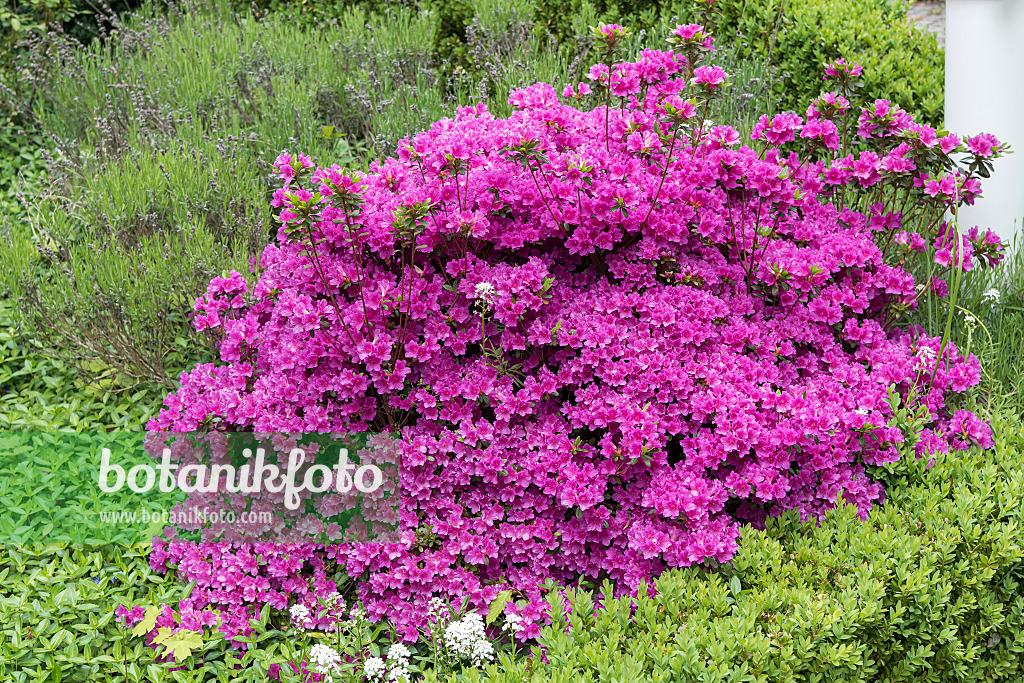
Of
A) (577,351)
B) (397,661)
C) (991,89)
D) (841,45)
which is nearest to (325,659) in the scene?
(397,661)

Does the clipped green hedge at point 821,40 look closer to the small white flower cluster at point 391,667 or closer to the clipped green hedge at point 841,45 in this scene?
the clipped green hedge at point 841,45

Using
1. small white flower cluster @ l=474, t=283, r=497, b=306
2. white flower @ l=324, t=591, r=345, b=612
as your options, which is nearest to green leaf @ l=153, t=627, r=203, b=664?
white flower @ l=324, t=591, r=345, b=612

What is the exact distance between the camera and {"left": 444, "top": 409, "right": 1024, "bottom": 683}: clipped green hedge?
2195mm

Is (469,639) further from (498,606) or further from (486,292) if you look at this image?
(486,292)

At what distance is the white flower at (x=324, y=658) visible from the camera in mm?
2436

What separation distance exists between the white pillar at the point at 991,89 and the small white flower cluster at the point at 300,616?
3.18 metres

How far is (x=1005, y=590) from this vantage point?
256 centimetres

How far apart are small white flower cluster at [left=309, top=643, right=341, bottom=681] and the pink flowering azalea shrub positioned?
0.32 meters

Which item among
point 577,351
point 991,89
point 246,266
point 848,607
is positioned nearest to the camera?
point 848,607

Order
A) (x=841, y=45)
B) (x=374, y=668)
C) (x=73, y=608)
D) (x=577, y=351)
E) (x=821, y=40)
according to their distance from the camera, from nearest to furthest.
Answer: (x=374, y=668) < (x=73, y=608) < (x=577, y=351) < (x=841, y=45) < (x=821, y=40)

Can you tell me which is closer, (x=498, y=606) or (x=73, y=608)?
(x=498, y=606)

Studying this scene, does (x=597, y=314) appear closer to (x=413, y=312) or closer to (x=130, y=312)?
(x=413, y=312)

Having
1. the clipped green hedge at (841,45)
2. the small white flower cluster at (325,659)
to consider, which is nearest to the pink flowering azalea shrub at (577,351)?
the small white flower cluster at (325,659)

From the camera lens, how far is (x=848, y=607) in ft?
7.42
